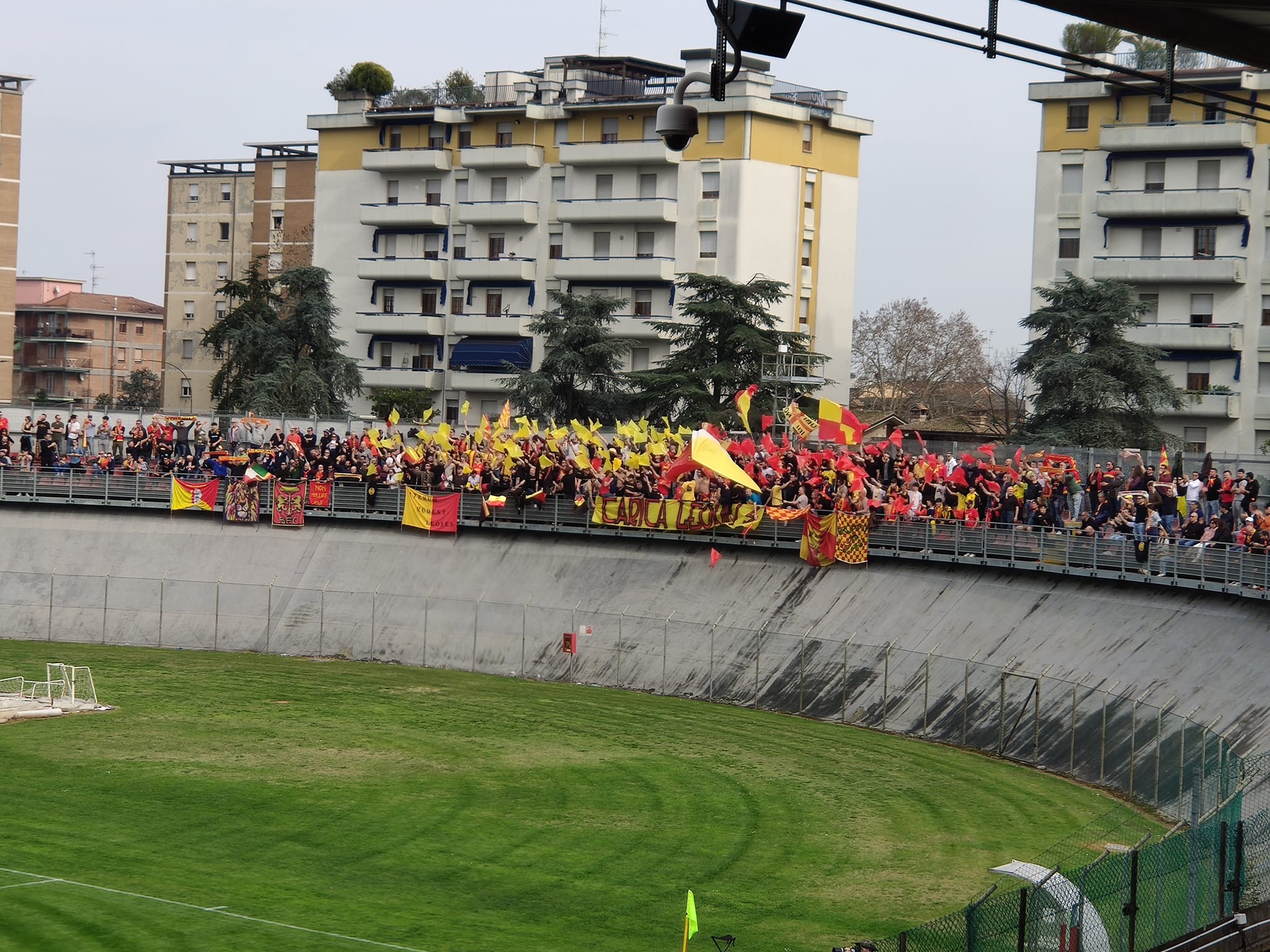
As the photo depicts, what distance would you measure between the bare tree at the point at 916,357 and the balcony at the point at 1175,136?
91.9 ft

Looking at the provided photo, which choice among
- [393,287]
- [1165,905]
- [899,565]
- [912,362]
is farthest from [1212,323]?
[1165,905]

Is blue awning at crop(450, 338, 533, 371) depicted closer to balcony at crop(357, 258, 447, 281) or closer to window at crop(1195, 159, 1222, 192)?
balcony at crop(357, 258, 447, 281)

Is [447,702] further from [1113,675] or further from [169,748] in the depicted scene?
[1113,675]

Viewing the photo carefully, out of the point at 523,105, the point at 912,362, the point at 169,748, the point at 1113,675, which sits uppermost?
the point at 523,105

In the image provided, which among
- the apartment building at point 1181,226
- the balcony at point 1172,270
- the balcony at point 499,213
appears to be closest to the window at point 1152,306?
the apartment building at point 1181,226

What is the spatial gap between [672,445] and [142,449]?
19.8m

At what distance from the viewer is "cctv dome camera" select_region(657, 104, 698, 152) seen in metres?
14.3

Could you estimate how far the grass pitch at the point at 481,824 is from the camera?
21.2m

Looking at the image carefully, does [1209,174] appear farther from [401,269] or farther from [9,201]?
[9,201]

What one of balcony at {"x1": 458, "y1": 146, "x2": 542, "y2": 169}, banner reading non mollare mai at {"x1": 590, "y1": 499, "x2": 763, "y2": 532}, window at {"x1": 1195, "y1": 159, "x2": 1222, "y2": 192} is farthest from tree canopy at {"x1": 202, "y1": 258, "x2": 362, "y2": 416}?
window at {"x1": 1195, "y1": 159, "x2": 1222, "y2": 192}

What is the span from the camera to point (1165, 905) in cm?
1683

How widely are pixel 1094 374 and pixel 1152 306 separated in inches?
464

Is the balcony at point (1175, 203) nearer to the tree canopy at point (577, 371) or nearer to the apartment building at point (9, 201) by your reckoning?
the tree canopy at point (577, 371)

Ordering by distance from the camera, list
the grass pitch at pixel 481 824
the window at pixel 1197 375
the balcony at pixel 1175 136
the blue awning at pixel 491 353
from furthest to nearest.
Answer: the blue awning at pixel 491 353 → the window at pixel 1197 375 → the balcony at pixel 1175 136 → the grass pitch at pixel 481 824
